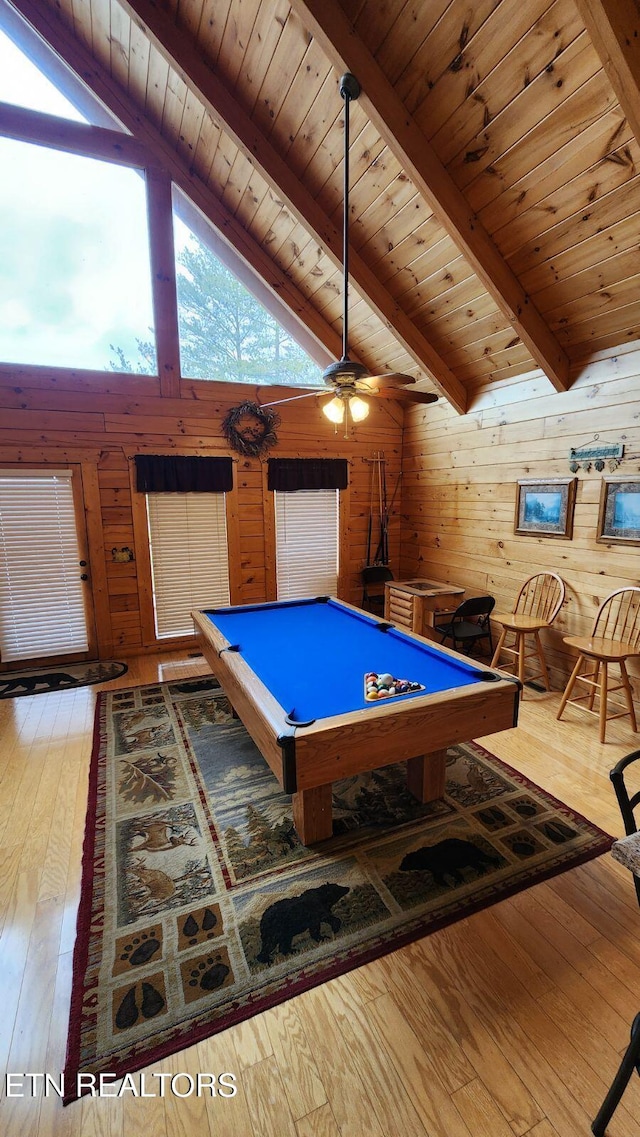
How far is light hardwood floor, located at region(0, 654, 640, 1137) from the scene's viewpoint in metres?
1.22

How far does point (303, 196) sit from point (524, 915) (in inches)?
185

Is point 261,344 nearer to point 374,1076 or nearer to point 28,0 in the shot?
point 28,0

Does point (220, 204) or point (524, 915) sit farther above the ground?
point (220, 204)

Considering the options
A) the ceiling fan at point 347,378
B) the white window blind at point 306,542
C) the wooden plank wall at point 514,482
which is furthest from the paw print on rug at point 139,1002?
the white window blind at point 306,542

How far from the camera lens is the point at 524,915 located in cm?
178

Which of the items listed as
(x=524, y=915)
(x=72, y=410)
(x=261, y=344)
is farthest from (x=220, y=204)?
(x=524, y=915)

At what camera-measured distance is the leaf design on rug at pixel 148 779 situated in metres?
2.53

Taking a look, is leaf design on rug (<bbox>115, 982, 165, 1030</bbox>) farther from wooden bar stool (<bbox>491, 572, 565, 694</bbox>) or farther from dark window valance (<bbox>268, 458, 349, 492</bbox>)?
dark window valance (<bbox>268, 458, 349, 492</bbox>)

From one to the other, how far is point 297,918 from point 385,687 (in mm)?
956

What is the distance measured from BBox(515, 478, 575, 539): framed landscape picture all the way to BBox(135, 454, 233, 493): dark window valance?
→ 2.91 meters

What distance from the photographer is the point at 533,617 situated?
155 inches

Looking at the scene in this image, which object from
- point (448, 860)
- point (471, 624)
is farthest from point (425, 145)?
point (448, 860)

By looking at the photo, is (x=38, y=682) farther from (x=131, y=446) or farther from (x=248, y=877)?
(x=248, y=877)

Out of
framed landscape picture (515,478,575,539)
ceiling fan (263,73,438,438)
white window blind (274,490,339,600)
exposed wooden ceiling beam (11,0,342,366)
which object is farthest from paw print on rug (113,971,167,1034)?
exposed wooden ceiling beam (11,0,342,366)
